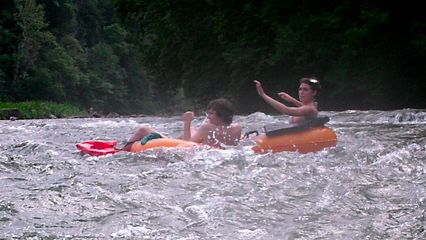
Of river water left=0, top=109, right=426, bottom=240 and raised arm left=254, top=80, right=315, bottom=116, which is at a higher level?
raised arm left=254, top=80, right=315, bottom=116

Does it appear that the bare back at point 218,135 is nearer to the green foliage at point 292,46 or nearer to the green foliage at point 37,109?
the green foliage at point 292,46

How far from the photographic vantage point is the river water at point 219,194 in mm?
4324

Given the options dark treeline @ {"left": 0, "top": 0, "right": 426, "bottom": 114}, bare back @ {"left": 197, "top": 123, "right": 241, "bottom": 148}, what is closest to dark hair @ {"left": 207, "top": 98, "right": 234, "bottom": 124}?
bare back @ {"left": 197, "top": 123, "right": 241, "bottom": 148}

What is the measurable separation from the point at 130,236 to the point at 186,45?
22375 millimetres

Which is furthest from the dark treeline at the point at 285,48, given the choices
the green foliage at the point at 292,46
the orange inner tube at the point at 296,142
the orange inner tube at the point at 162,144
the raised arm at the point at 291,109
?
the orange inner tube at the point at 162,144

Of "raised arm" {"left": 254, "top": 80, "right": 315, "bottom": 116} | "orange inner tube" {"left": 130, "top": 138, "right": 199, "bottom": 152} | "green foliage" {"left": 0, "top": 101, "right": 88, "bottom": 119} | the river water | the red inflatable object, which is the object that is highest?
"raised arm" {"left": 254, "top": 80, "right": 315, "bottom": 116}

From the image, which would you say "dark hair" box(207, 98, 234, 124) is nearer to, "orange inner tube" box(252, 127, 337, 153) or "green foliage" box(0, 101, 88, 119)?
"orange inner tube" box(252, 127, 337, 153)

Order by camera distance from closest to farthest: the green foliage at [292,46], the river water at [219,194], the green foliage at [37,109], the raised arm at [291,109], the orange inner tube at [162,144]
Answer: the river water at [219,194], the orange inner tube at [162,144], the raised arm at [291,109], the green foliage at [292,46], the green foliage at [37,109]

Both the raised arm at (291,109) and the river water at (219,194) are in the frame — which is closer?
the river water at (219,194)

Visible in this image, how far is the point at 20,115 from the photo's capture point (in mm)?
26562

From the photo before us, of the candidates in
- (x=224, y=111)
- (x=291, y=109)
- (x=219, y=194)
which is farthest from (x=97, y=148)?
(x=219, y=194)

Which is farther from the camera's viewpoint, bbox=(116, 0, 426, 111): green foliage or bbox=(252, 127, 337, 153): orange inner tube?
bbox=(116, 0, 426, 111): green foliage

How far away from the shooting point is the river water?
14.2 ft

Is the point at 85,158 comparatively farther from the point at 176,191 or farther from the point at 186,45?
the point at 186,45
